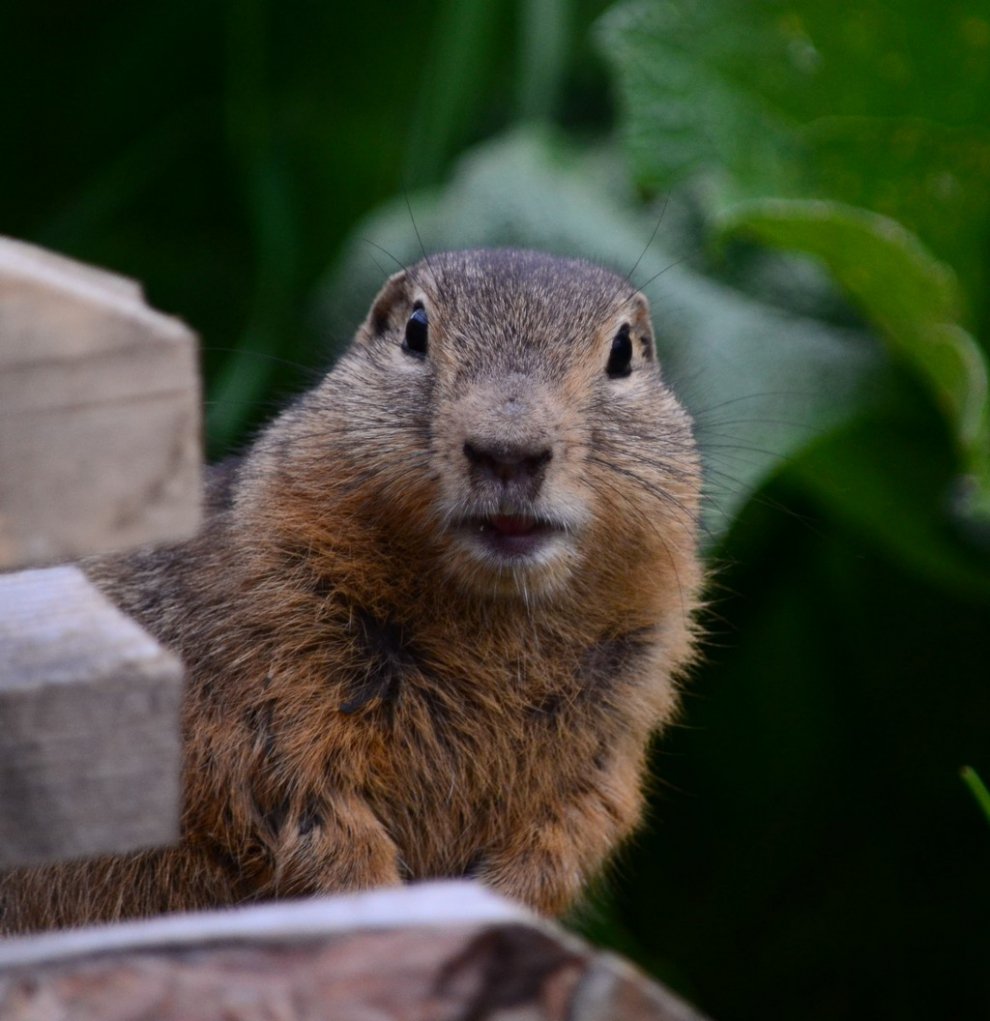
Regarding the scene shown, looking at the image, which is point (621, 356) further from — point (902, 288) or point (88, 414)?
point (88, 414)

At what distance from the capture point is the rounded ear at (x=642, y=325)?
2.63 metres

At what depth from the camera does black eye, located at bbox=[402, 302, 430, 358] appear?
97.8 inches

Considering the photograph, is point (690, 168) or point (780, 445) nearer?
point (780, 445)

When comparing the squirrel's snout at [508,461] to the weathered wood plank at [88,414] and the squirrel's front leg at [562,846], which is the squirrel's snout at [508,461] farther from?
the weathered wood plank at [88,414]

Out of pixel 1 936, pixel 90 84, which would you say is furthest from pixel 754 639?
pixel 90 84

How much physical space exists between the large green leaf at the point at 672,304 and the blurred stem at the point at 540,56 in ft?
1.05

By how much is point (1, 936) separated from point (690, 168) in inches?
93.5

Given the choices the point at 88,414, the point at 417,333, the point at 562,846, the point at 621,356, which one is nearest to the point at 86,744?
the point at 88,414

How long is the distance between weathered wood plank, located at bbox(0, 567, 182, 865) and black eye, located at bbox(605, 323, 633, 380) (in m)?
1.37

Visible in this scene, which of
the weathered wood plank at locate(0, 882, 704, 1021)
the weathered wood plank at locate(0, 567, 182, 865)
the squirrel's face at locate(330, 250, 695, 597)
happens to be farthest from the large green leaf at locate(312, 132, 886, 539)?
the weathered wood plank at locate(0, 882, 704, 1021)

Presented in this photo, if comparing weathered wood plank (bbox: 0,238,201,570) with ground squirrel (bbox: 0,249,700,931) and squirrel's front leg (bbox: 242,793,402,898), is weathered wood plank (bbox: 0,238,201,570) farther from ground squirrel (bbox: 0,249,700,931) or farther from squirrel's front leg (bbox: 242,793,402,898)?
squirrel's front leg (bbox: 242,793,402,898)

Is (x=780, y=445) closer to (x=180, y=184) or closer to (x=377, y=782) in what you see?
(x=377, y=782)

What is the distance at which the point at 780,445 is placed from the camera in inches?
136

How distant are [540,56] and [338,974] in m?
3.81
